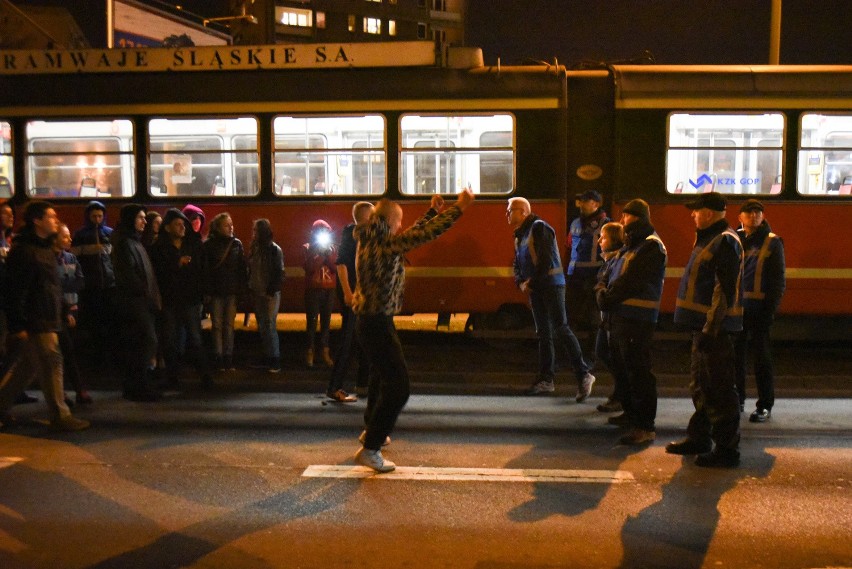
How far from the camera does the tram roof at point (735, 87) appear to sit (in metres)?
10.6

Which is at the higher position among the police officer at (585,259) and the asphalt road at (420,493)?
the police officer at (585,259)

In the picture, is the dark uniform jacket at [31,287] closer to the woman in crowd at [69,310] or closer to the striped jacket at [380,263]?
the woman in crowd at [69,310]

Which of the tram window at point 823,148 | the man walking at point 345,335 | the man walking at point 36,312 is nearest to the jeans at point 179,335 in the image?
the man walking at point 345,335

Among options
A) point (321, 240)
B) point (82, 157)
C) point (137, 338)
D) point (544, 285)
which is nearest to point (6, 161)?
point (82, 157)

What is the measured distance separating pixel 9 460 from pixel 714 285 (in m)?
5.30

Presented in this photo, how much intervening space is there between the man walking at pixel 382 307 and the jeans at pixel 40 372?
2.82m

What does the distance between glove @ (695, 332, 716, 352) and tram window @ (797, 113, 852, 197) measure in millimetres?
5274

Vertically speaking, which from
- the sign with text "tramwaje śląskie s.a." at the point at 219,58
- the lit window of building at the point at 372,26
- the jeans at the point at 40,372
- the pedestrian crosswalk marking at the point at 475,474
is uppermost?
the lit window of building at the point at 372,26

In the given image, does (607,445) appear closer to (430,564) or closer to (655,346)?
(430,564)

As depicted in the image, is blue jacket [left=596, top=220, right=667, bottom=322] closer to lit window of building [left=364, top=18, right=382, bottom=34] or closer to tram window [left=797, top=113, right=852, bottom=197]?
tram window [left=797, top=113, right=852, bottom=197]

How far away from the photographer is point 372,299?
595 cm

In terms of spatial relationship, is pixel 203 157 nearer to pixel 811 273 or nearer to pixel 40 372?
pixel 40 372

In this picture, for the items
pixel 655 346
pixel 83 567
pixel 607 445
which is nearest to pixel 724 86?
pixel 655 346

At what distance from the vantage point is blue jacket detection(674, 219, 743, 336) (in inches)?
243
